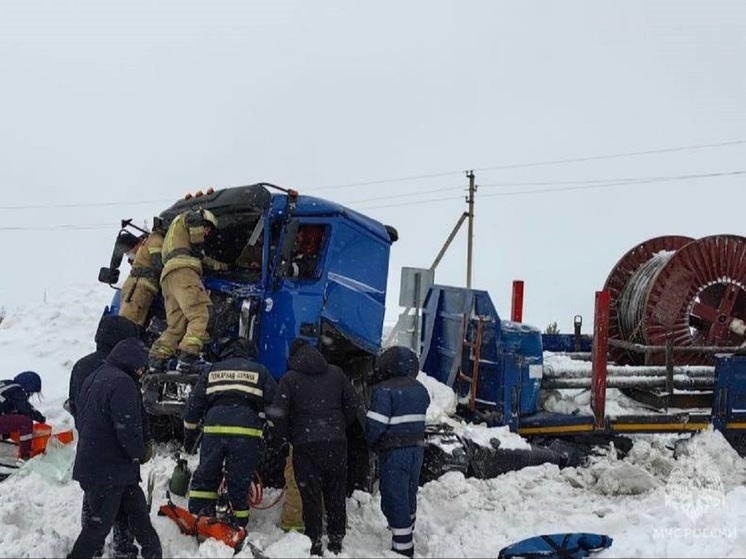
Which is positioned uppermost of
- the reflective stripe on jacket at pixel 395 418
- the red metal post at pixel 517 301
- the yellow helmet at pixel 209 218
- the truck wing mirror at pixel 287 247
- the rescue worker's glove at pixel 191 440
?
the yellow helmet at pixel 209 218

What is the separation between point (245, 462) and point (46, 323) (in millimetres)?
11421

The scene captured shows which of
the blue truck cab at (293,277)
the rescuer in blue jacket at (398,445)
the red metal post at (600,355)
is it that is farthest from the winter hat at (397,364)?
the red metal post at (600,355)

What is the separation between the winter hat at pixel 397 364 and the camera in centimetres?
577

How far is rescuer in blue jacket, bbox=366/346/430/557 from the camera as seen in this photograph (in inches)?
213

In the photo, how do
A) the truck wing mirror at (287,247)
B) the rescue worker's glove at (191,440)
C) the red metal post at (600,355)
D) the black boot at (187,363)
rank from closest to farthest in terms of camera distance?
the rescue worker's glove at (191,440) → the black boot at (187,363) → the truck wing mirror at (287,247) → the red metal post at (600,355)

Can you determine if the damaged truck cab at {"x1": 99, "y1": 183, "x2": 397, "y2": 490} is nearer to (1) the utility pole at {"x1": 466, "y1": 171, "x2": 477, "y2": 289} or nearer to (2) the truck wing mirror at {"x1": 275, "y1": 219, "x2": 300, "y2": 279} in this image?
(2) the truck wing mirror at {"x1": 275, "y1": 219, "x2": 300, "y2": 279}

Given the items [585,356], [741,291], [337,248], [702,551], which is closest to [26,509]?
[337,248]

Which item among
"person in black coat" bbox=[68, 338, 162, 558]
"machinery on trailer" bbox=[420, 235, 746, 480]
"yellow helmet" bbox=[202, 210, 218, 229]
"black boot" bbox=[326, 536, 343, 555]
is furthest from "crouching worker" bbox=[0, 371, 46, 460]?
"machinery on trailer" bbox=[420, 235, 746, 480]

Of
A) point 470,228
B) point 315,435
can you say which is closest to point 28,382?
point 315,435

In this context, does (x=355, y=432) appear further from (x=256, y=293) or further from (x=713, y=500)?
(x=713, y=500)

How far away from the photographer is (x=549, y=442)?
27.3 ft

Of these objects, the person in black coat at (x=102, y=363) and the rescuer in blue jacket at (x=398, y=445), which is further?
the rescuer in blue jacket at (x=398, y=445)

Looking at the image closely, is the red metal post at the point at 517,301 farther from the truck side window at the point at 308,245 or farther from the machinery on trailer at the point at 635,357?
the truck side window at the point at 308,245

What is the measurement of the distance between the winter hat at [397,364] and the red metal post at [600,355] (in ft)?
10.3
